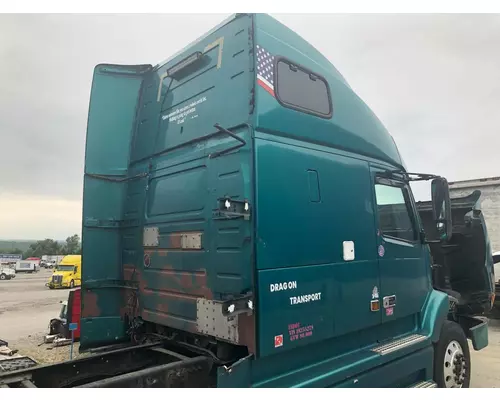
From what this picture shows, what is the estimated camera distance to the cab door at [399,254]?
372 cm

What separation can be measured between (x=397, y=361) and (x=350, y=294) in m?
0.98

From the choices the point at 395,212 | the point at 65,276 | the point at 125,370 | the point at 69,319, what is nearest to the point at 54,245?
the point at 69,319

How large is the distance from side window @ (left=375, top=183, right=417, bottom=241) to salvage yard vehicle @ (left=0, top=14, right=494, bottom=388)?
0.02 m

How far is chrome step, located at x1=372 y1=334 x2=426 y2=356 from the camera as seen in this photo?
3530 millimetres

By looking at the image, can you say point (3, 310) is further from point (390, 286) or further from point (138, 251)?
point (390, 286)

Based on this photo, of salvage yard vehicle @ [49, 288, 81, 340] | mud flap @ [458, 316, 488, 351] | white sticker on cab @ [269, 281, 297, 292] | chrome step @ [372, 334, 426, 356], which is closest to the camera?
white sticker on cab @ [269, 281, 297, 292]

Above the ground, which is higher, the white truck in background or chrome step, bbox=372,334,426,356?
chrome step, bbox=372,334,426,356

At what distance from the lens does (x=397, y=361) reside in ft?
11.9

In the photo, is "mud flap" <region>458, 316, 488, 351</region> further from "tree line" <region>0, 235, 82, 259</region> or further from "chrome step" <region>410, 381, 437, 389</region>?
"tree line" <region>0, 235, 82, 259</region>

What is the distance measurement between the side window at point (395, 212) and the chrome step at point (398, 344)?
1.02 m

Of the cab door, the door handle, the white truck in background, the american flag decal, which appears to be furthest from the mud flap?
the white truck in background

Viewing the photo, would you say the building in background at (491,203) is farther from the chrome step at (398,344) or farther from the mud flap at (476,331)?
the chrome step at (398,344)

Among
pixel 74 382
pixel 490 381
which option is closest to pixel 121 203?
pixel 74 382

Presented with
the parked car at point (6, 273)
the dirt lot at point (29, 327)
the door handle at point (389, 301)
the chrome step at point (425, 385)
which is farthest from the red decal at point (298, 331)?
the parked car at point (6, 273)
